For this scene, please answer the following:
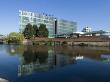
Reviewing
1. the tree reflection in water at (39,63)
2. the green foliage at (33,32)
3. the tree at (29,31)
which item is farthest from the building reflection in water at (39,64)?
the green foliage at (33,32)

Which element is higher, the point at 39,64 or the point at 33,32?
the point at 33,32

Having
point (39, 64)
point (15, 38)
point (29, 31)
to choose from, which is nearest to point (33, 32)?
point (29, 31)

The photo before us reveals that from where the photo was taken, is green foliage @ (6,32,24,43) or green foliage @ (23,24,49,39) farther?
green foliage @ (23,24,49,39)

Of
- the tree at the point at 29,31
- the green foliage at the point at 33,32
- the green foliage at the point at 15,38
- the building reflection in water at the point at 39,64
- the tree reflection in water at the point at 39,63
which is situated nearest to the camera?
the building reflection in water at the point at 39,64

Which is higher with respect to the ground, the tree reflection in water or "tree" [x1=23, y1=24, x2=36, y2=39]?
"tree" [x1=23, y1=24, x2=36, y2=39]

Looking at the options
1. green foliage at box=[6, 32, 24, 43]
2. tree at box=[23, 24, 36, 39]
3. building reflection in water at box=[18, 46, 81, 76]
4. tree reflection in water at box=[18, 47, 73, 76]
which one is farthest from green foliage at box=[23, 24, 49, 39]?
building reflection in water at box=[18, 46, 81, 76]

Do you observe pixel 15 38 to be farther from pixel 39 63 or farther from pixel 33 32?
pixel 39 63

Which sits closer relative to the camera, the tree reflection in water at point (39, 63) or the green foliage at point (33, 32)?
the tree reflection in water at point (39, 63)

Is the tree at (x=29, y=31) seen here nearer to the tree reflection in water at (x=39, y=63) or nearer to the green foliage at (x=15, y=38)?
the green foliage at (x=15, y=38)

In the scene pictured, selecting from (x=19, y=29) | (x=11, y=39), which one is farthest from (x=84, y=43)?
(x=19, y=29)

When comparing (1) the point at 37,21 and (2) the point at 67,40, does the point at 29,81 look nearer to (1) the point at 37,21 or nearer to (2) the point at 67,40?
(2) the point at 67,40

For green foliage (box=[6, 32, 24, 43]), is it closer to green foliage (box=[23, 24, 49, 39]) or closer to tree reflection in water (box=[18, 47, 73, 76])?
green foliage (box=[23, 24, 49, 39])

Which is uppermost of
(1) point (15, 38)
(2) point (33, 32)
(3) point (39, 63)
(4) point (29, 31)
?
(4) point (29, 31)

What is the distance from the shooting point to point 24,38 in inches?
6166
